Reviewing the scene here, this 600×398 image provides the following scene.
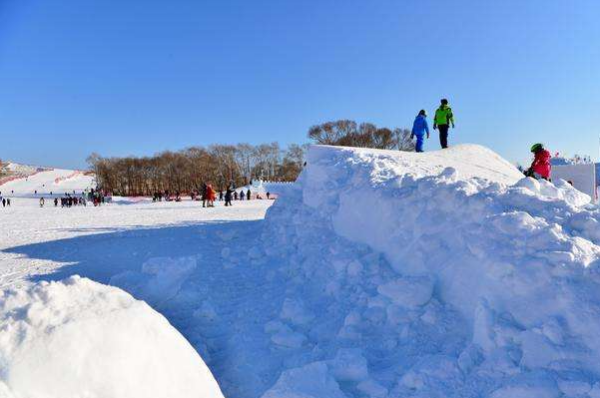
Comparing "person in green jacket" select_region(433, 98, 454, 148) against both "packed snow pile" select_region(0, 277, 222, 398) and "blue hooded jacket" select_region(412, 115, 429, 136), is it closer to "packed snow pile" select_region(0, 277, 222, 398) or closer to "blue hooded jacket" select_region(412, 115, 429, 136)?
"blue hooded jacket" select_region(412, 115, 429, 136)

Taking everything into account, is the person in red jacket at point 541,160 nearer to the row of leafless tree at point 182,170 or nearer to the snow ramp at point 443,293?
the snow ramp at point 443,293

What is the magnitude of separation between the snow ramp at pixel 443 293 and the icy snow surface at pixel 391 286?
0.02m

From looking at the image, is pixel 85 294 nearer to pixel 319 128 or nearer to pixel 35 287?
pixel 35 287

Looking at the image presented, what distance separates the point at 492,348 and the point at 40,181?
283ft

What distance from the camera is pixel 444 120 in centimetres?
1113

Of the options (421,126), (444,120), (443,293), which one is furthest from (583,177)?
(443,293)

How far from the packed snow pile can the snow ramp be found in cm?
110

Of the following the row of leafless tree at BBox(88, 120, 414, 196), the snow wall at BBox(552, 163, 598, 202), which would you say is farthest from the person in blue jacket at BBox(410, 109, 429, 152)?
the row of leafless tree at BBox(88, 120, 414, 196)

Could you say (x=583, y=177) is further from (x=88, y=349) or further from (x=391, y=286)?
(x=88, y=349)

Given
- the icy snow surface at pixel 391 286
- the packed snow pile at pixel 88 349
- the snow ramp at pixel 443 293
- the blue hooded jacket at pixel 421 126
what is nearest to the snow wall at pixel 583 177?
the blue hooded jacket at pixel 421 126

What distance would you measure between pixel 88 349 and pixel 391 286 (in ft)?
11.0

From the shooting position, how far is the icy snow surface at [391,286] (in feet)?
12.0

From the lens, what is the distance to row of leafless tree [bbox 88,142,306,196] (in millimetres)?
61031

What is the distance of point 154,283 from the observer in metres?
6.24
